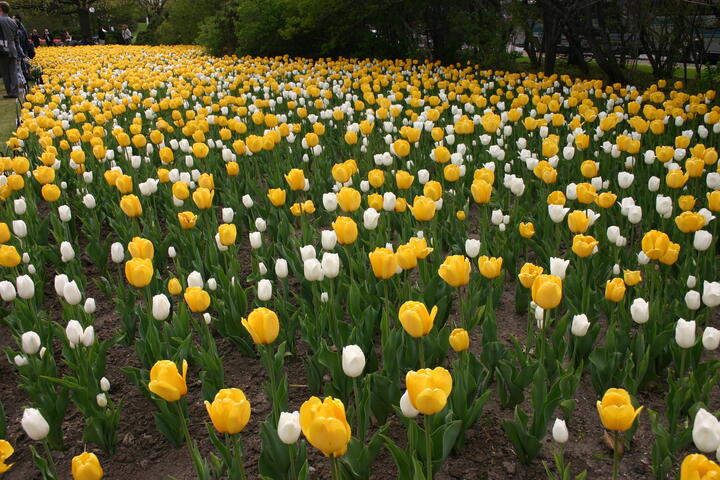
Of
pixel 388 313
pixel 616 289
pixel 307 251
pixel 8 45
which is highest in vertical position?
pixel 8 45

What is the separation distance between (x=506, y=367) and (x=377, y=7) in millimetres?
11953

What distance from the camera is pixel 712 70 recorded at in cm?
923

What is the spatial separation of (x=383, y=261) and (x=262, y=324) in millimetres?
656

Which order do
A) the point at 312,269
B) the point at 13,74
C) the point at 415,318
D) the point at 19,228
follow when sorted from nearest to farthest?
1. the point at 415,318
2. the point at 312,269
3. the point at 19,228
4. the point at 13,74

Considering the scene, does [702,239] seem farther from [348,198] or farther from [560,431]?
[348,198]

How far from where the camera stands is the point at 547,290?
87.8 inches

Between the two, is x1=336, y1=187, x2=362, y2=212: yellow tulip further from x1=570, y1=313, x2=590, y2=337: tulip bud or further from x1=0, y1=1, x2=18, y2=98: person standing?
x1=0, y1=1, x2=18, y2=98: person standing

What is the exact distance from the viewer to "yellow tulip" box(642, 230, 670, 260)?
8.69ft

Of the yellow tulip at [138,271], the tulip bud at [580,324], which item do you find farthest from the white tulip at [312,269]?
the tulip bud at [580,324]

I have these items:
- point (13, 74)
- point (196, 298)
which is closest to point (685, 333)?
point (196, 298)

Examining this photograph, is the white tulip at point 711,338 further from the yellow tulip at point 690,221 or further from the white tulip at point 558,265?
the yellow tulip at point 690,221

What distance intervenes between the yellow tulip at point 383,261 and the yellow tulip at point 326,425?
3.52 ft

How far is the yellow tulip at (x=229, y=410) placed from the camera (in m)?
1.66

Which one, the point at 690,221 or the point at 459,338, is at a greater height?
the point at 690,221
